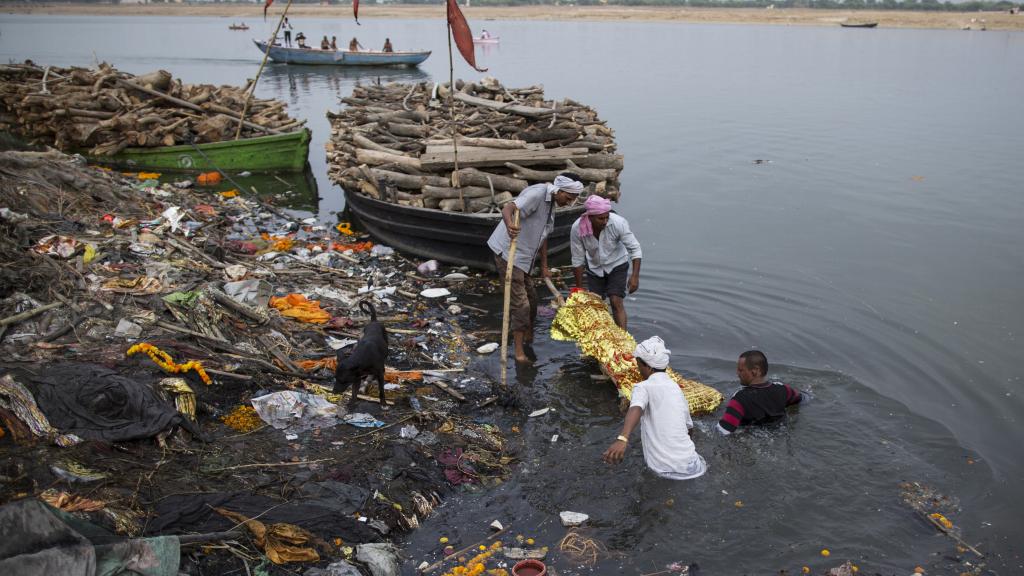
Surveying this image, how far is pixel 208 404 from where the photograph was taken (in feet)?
20.1

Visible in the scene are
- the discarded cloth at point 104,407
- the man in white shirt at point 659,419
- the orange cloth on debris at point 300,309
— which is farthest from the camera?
the orange cloth on debris at point 300,309

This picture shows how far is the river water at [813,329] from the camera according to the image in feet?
18.3

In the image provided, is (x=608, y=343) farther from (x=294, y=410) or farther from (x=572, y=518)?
(x=294, y=410)

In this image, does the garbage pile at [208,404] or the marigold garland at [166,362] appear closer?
the garbage pile at [208,404]

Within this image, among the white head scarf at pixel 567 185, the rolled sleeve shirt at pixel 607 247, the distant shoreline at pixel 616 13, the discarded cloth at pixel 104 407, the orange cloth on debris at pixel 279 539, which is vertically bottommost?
the orange cloth on debris at pixel 279 539

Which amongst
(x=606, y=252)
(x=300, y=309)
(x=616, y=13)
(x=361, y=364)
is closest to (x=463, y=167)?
(x=300, y=309)

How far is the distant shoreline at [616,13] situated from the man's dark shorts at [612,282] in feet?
271

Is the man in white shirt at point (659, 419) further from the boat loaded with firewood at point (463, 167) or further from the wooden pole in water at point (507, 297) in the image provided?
the boat loaded with firewood at point (463, 167)

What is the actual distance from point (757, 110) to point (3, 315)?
90.3ft

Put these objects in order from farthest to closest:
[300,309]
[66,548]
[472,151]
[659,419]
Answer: [472,151], [300,309], [659,419], [66,548]

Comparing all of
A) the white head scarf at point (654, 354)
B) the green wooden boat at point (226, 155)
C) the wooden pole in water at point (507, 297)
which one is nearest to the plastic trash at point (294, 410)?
the wooden pole in water at point (507, 297)

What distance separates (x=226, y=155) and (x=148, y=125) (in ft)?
6.06

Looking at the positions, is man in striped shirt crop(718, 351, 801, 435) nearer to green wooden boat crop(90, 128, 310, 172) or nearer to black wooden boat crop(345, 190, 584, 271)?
black wooden boat crop(345, 190, 584, 271)

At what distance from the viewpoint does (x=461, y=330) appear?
937 cm
